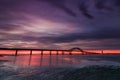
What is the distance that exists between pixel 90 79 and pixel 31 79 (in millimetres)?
6790

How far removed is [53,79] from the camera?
1762cm

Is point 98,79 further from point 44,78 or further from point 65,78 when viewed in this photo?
point 44,78

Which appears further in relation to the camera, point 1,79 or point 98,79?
point 1,79

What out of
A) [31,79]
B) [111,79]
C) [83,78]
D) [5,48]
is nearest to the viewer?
[111,79]

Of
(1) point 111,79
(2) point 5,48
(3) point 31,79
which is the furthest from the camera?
(2) point 5,48

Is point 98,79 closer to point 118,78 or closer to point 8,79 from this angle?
point 118,78

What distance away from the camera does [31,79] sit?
1828 centimetres

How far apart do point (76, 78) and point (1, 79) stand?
9.33m

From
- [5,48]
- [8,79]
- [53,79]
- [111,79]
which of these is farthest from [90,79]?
[5,48]

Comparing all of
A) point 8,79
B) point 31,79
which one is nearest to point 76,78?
point 31,79

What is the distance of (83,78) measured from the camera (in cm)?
1691

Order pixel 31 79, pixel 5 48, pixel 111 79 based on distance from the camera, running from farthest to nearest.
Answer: pixel 5 48 < pixel 31 79 < pixel 111 79

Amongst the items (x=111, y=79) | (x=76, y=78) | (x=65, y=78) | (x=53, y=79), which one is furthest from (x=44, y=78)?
(x=111, y=79)

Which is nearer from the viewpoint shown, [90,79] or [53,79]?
[90,79]
